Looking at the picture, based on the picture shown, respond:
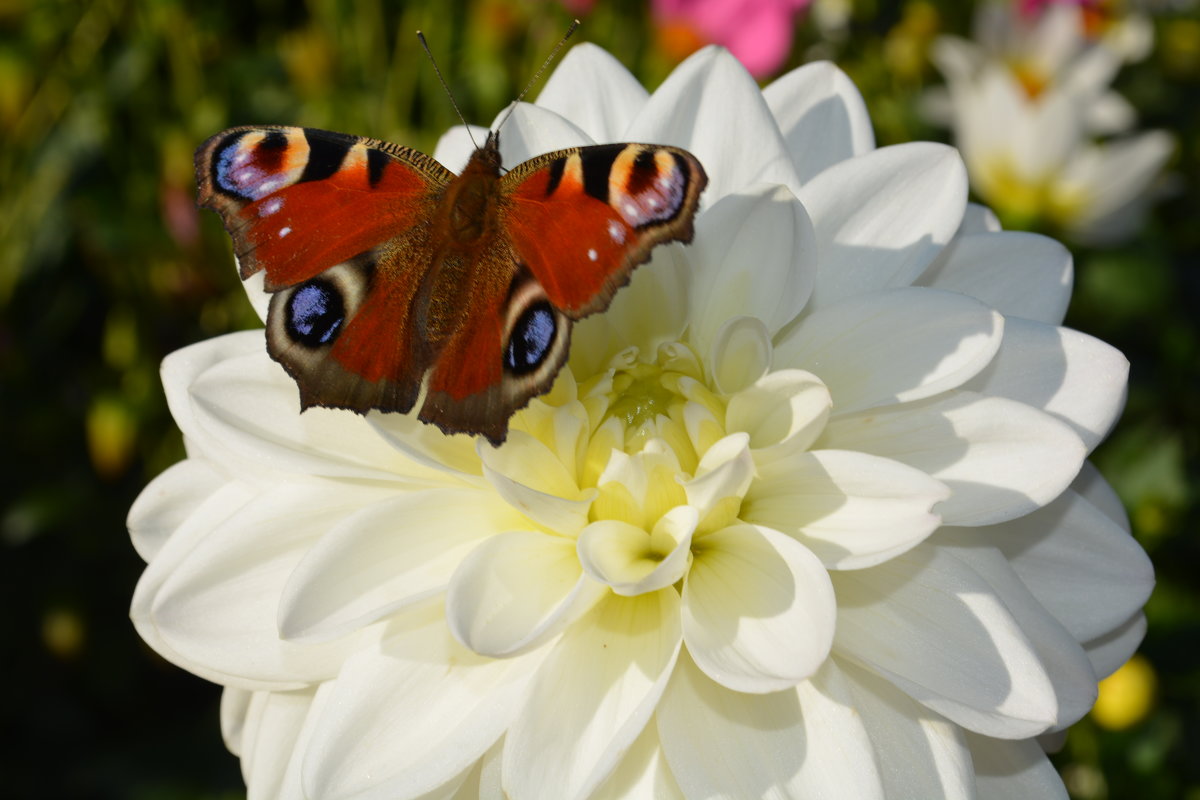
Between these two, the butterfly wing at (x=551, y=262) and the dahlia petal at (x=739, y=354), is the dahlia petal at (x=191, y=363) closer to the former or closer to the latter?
the butterfly wing at (x=551, y=262)

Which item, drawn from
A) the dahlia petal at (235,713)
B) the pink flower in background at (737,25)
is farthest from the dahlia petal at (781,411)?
the pink flower in background at (737,25)

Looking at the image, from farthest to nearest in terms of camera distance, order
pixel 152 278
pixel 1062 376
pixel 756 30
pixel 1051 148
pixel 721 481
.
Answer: pixel 1051 148 → pixel 756 30 → pixel 152 278 → pixel 1062 376 → pixel 721 481

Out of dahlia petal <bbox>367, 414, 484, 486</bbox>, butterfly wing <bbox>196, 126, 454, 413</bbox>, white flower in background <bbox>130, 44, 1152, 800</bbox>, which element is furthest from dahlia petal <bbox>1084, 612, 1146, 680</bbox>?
butterfly wing <bbox>196, 126, 454, 413</bbox>

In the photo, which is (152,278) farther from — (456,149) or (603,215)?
(603,215)

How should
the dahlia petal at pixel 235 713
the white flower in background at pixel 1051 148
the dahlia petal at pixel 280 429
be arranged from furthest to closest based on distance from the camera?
the white flower in background at pixel 1051 148 → the dahlia petal at pixel 235 713 → the dahlia petal at pixel 280 429

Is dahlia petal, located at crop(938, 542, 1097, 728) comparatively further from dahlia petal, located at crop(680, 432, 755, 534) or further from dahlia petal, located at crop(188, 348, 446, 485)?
dahlia petal, located at crop(188, 348, 446, 485)

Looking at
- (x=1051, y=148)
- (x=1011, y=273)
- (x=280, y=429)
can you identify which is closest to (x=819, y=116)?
(x=1011, y=273)

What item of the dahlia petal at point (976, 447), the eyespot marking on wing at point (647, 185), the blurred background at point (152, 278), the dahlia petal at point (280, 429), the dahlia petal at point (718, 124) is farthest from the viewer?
the blurred background at point (152, 278)
